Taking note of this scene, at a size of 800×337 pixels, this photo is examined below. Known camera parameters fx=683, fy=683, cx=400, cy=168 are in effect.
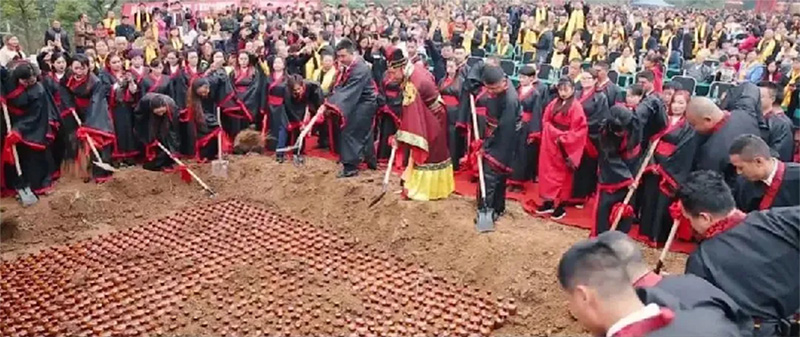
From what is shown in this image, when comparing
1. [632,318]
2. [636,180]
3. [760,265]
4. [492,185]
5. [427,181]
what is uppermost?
[632,318]

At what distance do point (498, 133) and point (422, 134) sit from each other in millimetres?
829

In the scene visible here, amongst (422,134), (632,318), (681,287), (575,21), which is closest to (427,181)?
(422,134)

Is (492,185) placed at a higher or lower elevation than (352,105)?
lower

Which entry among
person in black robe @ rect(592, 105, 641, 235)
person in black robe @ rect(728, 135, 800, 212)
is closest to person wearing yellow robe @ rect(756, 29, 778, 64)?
person in black robe @ rect(592, 105, 641, 235)

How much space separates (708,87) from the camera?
11484mm

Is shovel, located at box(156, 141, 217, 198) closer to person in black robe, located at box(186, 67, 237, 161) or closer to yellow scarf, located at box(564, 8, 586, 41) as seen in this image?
person in black robe, located at box(186, 67, 237, 161)

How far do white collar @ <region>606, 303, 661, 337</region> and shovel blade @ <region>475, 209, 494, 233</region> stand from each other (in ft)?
13.8

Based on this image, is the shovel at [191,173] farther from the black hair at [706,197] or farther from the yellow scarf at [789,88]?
the yellow scarf at [789,88]

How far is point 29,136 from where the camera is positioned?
770 cm

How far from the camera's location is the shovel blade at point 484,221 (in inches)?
262

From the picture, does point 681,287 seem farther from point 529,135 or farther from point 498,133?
point 529,135

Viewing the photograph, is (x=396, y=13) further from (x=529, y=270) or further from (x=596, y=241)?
(x=596, y=241)

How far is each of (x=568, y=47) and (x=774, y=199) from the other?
965cm

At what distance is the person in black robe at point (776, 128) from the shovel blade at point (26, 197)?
25.2 ft
